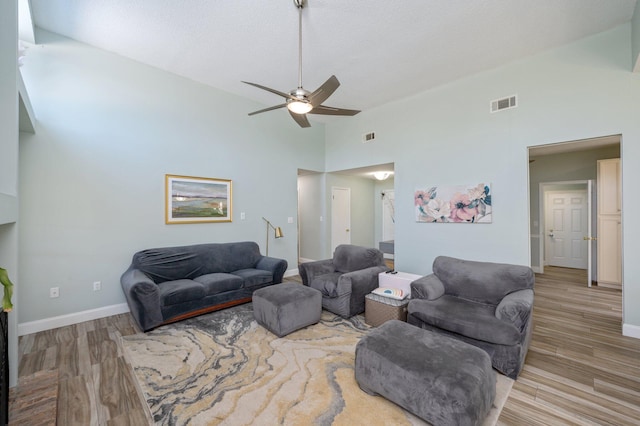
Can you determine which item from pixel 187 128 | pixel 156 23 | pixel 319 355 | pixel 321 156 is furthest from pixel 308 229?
pixel 156 23

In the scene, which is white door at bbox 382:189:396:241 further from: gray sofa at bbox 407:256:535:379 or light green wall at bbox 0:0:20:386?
light green wall at bbox 0:0:20:386

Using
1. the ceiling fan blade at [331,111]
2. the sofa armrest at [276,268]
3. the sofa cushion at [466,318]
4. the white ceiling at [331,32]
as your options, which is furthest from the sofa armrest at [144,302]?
the white ceiling at [331,32]

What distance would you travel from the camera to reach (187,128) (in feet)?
13.9

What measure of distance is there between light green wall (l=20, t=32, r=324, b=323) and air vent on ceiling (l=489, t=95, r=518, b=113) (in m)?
4.10

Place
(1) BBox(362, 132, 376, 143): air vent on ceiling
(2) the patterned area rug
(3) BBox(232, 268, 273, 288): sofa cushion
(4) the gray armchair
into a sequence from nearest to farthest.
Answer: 1. (2) the patterned area rug
2. (4) the gray armchair
3. (3) BBox(232, 268, 273, 288): sofa cushion
4. (1) BBox(362, 132, 376, 143): air vent on ceiling

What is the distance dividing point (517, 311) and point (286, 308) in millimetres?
2122

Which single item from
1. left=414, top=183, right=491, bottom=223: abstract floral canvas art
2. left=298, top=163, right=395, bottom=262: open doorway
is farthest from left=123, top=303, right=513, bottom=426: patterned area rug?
left=298, top=163, right=395, bottom=262: open doorway

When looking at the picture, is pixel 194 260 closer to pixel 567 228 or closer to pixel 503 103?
pixel 503 103

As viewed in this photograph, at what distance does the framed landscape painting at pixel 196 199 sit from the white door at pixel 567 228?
742cm

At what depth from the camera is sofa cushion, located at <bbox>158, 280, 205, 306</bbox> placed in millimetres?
3154

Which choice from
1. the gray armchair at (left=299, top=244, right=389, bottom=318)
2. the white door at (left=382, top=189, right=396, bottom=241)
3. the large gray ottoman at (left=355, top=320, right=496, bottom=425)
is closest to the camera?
the large gray ottoman at (left=355, top=320, right=496, bottom=425)

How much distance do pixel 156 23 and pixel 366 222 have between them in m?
6.15

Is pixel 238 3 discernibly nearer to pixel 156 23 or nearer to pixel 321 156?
pixel 156 23

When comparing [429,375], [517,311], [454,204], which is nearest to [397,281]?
[517,311]
